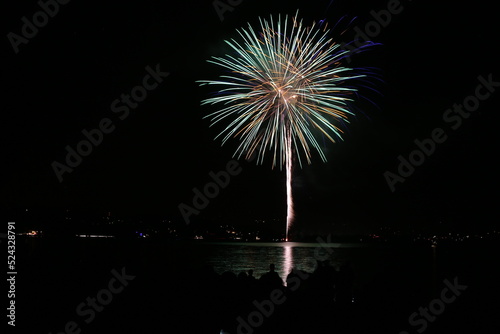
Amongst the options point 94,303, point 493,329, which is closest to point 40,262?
point 94,303

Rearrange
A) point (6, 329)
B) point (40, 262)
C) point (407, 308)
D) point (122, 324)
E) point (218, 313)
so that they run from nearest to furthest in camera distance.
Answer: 1. point (6, 329)
2. point (122, 324)
3. point (218, 313)
4. point (407, 308)
5. point (40, 262)

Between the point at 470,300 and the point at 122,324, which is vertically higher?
the point at 470,300

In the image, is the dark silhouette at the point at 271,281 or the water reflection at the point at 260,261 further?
the water reflection at the point at 260,261

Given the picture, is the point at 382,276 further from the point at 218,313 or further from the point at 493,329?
the point at 218,313

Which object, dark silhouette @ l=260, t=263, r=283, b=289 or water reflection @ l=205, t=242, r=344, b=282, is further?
water reflection @ l=205, t=242, r=344, b=282

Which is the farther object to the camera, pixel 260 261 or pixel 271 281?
pixel 260 261

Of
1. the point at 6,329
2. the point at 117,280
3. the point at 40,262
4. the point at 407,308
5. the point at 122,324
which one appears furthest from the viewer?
the point at 40,262

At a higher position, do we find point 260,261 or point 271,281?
point 260,261

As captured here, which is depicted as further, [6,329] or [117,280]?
[117,280]

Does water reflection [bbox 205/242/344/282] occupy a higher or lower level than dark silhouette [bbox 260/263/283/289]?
higher

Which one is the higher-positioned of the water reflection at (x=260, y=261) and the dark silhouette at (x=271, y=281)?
the water reflection at (x=260, y=261)
